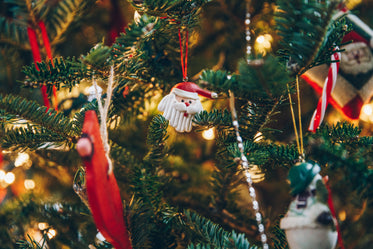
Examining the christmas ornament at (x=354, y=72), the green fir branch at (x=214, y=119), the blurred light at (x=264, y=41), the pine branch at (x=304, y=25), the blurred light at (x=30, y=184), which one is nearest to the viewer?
the pine branch at (x=304, y=25)

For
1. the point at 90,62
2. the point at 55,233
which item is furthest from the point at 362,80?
the point at 55,233

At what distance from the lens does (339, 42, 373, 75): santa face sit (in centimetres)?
67

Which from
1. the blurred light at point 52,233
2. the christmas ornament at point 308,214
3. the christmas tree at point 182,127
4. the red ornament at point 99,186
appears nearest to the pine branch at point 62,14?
the christmas tree at point 182,127

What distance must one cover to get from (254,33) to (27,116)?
0.49 m

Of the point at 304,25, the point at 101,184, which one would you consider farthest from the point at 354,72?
the point at 101,184

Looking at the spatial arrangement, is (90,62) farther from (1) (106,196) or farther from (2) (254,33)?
(2) (254,33)

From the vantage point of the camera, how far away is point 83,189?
520 millimetres

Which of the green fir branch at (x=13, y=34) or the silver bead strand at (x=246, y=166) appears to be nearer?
the silver bead strand at (x=246, y=166)

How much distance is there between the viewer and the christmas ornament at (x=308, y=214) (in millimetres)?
421

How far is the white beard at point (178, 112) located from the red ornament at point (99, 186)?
0.15 m

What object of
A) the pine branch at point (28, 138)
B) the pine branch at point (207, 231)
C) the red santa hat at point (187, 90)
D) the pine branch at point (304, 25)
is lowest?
the pine branch at point (207, 231)

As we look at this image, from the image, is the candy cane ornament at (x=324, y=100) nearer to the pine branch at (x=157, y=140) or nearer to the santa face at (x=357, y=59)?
the santa face at (x=357, y=59)

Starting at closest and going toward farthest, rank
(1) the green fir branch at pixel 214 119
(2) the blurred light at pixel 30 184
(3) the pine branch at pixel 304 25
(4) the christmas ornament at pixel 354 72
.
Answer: (3) the pine branch at pixel 304 25
(1) the green fir branch at pixel 214 119
(4) the christmas ornament at pixel 354 72
(2) the blurred light at pixel 30 184

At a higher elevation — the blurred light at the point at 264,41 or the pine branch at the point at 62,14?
the pine branch at the point at 62,14
